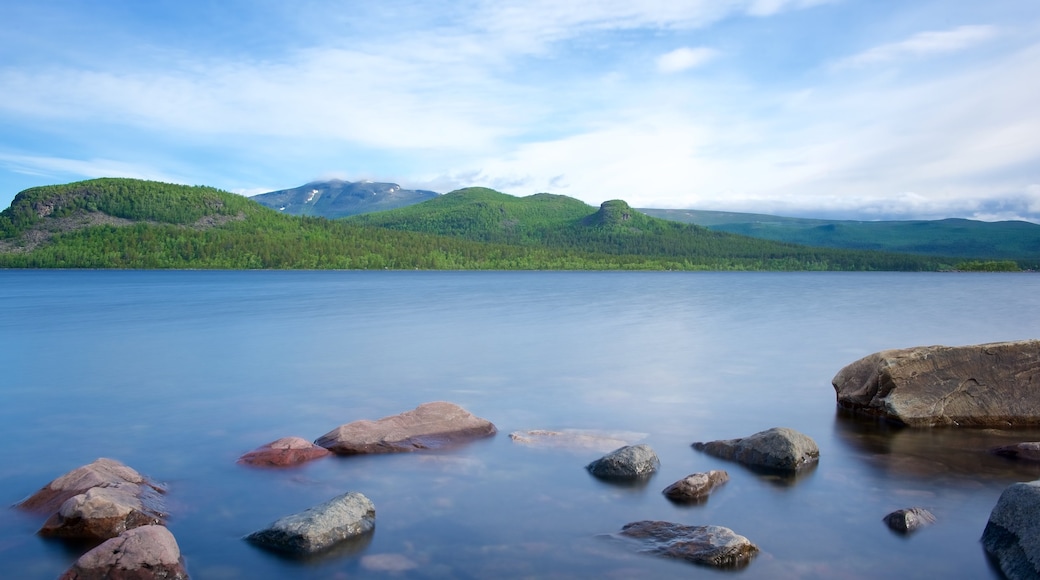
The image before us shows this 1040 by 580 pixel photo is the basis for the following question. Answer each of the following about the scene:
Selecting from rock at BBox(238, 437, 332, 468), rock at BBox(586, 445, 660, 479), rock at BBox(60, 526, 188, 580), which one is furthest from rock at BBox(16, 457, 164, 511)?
rock at BBox(586, 445, 660, 479)

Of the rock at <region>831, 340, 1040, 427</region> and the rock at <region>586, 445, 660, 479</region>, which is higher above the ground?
the rock at <region>831, 340, 1040, 427</region>

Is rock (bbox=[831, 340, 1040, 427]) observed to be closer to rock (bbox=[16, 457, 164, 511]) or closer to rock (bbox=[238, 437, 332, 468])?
rock (bbox=[238, 437, 332, 468])

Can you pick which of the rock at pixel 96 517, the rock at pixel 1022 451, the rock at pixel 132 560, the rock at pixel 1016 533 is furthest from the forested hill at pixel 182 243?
the rock at pixel 1016 533

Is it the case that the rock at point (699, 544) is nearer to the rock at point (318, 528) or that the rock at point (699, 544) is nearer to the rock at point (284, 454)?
the rock at point (318, 528)

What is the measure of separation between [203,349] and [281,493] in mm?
22101

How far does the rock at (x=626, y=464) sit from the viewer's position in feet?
40.7

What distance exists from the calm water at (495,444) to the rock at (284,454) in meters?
0.47

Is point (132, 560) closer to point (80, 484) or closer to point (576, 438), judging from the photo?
point (80, 484)

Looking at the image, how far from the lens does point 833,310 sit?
55.8m

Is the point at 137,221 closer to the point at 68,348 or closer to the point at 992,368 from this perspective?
the point at 68,348

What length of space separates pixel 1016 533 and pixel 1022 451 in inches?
209

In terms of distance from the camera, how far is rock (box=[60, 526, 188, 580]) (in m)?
8.23

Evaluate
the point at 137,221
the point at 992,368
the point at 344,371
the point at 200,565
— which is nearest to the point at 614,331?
the point at 344,371

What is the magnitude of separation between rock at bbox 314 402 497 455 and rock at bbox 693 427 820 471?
506 centimetres
